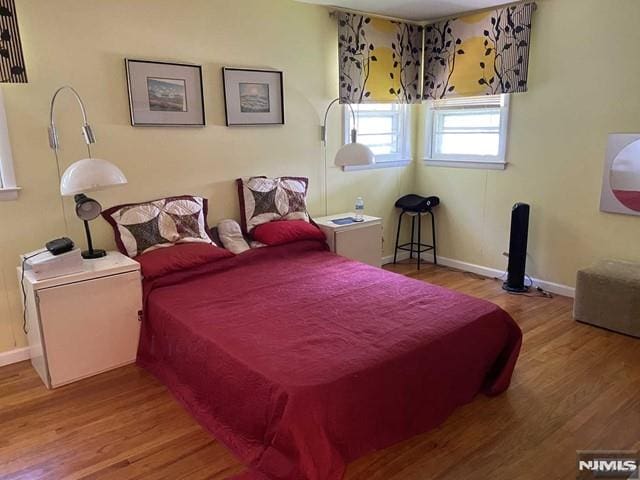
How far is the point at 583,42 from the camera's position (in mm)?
3686

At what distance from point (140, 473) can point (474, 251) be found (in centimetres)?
363

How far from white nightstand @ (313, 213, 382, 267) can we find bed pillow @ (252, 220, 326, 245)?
0.67 feet

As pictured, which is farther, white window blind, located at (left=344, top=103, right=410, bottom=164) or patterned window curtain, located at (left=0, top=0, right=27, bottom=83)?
white window blind, located at (left=344, top=103, right=410, bottom=164)

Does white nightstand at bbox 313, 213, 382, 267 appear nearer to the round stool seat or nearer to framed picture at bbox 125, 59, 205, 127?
the round stool seat

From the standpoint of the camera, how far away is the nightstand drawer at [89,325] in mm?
2701

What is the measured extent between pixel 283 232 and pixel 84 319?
1486mm

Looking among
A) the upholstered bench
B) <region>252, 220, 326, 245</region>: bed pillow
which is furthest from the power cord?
the upholstered bench

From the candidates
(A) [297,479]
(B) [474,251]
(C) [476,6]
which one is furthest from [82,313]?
(C) [476,6]

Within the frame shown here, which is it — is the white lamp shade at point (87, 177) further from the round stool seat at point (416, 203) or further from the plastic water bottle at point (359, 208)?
the round stool seat at point (416, 203)

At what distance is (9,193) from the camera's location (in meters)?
2.89

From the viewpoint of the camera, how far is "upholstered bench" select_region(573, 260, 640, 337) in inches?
129

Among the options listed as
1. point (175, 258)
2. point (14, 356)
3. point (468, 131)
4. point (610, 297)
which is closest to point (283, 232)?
point (175, 258)

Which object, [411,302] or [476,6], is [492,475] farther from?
[476,6]

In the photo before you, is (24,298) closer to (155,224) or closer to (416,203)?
(155,224)
